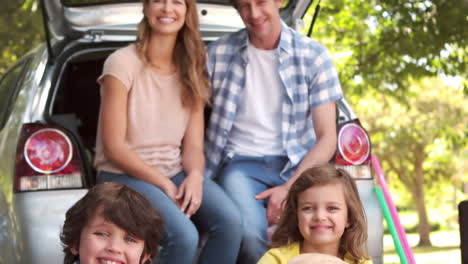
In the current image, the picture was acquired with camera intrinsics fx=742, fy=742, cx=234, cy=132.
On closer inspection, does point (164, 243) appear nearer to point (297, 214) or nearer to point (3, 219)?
point (297, 214)

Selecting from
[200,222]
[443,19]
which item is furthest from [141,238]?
[443,19]

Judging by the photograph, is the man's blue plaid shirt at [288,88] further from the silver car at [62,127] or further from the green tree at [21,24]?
the green tree at [21,24]

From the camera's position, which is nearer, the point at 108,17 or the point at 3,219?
the point at 3,219

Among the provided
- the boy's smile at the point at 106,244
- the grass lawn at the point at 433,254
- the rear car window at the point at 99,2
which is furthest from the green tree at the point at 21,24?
the boy's smile at the point at 106,244

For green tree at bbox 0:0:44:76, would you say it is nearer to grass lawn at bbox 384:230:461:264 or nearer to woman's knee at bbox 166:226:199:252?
grass lawn at bbox 384:230:461:264

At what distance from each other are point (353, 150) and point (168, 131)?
98 cm

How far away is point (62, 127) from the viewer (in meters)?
3.30

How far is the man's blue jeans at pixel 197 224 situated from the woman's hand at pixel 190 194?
0.14 ft

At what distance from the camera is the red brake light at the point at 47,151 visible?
3238mm

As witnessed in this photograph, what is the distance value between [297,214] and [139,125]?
85 centimetres

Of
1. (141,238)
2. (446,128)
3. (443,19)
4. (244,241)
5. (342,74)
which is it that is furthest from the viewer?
(446,128)

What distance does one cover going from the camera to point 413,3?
820cm

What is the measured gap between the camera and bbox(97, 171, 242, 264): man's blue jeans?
119 inches

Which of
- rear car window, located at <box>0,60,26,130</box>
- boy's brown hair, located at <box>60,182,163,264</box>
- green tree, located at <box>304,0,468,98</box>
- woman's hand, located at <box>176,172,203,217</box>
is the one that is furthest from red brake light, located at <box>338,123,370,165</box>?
green tree, located at <box>304,0,468,98</box>
